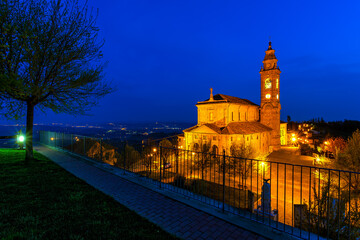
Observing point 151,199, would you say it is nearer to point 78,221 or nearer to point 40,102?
point 78,221

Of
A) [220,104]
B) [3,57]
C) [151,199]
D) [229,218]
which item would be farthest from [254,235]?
[220,104]

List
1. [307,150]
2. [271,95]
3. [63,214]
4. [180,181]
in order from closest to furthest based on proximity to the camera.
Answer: [63,214]
[180,181]
[307,150]
[271,95]

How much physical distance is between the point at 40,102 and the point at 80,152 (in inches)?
219

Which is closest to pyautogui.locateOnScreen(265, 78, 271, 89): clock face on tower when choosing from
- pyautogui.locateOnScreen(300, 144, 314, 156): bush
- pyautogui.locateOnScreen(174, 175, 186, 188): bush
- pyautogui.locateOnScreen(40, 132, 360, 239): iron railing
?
pyautogui.locateOnScreen(300, 144, 314, 156): bush

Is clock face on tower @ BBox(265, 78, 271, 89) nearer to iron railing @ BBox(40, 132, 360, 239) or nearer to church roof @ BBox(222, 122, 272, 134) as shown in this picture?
church roof @ BBox(222, 122, 272, 134)

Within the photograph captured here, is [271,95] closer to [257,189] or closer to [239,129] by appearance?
[239,129]

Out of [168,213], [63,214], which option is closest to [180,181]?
[168,213]

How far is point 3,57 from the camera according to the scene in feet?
27.6

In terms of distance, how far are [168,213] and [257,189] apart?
2995 millimetres

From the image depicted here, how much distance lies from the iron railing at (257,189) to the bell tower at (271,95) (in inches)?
797

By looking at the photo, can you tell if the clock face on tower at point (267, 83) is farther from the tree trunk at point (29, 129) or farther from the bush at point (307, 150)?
the tree trunk at point (29, 129)

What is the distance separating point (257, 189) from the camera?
564 centimetres

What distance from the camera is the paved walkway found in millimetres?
4234

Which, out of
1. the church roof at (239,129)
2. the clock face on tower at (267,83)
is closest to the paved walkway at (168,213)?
the church roof at (239,129)
